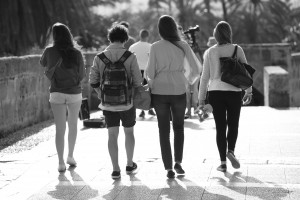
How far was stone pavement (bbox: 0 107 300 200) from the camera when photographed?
7.42 meters

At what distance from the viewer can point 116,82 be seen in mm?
7965

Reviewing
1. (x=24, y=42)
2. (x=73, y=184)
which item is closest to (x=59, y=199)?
(x=73, y=184)

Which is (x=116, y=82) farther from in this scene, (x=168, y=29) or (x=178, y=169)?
(x=178, y=169)

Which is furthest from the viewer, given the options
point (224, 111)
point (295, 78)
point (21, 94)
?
point (295, 78)

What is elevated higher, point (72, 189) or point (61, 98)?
point (61, 98)

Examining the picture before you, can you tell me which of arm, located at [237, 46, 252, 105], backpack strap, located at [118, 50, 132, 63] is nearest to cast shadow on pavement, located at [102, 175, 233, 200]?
backpack strap, located at [118, 50, 132, 63]

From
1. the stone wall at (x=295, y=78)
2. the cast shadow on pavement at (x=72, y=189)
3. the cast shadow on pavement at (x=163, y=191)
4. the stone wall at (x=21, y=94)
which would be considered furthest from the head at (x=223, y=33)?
the stone wall at (x=295, y=78)

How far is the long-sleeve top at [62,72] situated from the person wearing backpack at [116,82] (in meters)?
0.50

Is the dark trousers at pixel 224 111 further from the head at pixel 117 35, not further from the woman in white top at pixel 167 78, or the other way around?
the head at pixel 117 35

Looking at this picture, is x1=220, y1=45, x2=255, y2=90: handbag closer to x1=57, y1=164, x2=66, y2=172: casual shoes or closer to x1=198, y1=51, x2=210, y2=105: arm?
x1=198, y1=51, x2=210, y2=105: arm

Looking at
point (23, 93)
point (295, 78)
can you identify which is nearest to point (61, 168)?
point (23, 93)

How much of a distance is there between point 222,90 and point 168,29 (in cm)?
81

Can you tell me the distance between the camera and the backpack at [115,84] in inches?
313

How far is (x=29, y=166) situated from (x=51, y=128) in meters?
3.67
